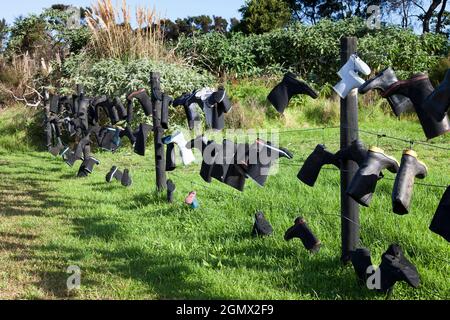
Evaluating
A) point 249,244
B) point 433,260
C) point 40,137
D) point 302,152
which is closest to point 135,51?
point 40,137

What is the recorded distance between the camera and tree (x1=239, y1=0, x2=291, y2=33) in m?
25.0

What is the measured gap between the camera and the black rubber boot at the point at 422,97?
2.46m

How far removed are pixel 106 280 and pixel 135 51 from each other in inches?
318

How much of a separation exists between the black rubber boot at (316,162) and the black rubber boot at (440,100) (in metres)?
0.84

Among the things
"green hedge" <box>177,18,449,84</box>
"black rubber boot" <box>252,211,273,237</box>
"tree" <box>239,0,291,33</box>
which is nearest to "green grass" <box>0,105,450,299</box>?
"black rubber boot" <box>252,211,273,237</box>

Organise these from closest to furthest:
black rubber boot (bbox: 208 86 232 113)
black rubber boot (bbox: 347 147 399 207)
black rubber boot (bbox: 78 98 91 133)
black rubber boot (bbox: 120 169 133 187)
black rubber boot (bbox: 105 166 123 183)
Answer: black rubber boot (bbox: 347 147 399 207) < black rubber boot (bbox: 208 86 232 113) < black rubber boot (bbox: 120 169 133 187) < black rubber boot (bbox: 105 166 123 183) < black rubber boot (bbox: 78 98 91 133)

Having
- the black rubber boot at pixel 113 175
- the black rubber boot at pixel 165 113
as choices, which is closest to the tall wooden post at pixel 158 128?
the black rubber boot at pixel 165 113

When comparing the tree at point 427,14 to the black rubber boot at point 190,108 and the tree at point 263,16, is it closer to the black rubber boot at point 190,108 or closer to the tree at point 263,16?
the tree at point 263,16

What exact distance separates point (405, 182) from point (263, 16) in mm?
23505

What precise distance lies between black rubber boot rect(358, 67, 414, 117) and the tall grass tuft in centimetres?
861

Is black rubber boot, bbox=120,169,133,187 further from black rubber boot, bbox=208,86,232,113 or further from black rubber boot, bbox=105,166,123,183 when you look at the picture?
black rubber boot, bbox=208,86,232,113

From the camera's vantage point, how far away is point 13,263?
3.98m

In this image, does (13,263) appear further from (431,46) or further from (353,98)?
(431,46)

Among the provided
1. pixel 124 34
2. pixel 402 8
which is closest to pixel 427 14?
pixel 402 8
